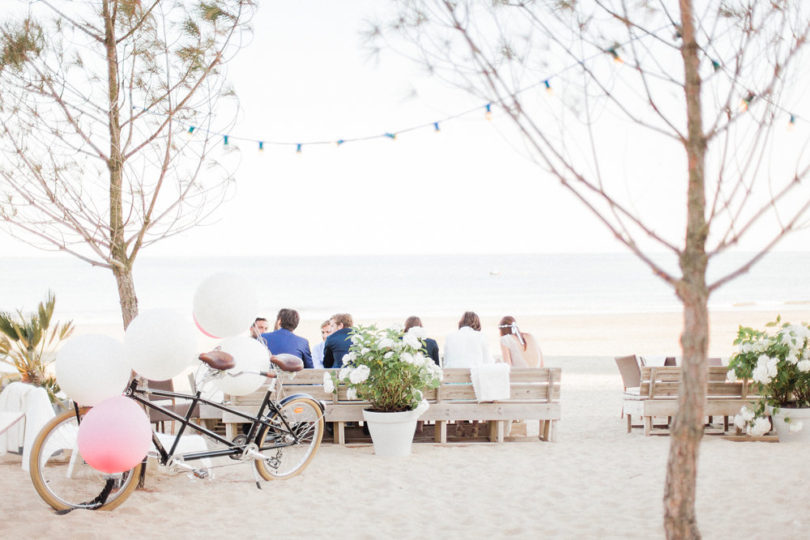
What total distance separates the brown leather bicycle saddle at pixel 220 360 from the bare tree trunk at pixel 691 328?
271 centimetres

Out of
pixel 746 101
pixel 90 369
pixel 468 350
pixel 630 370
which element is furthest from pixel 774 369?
pixel 90 369

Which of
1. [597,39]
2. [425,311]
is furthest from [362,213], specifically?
[597,39]

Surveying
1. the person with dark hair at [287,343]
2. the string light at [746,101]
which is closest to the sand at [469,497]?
the person with dark hair at [287,343]

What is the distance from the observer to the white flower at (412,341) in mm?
5820

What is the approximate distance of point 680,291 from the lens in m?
2.74

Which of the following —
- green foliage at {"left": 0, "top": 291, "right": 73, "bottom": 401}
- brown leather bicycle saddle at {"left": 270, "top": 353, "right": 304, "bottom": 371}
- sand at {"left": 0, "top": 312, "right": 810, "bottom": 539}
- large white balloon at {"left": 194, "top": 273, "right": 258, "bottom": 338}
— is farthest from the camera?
green foliage at {"left": 0, "top": 291, "right": 73, "bottom": 401}

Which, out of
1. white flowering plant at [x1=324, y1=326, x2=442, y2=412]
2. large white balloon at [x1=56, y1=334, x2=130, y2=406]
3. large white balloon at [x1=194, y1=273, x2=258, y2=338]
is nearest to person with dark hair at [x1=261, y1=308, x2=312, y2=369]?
white flowering plant at [x1=324, y1=326, x2=442, y2=412]

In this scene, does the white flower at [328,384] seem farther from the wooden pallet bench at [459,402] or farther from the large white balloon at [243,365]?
the large white balloon at [243,365]

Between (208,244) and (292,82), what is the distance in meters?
71.5

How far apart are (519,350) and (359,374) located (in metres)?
2.16

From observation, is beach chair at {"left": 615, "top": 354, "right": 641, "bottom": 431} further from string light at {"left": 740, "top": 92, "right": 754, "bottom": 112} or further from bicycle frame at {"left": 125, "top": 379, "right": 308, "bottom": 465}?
string light at {"left": 740, "top": 92, "right": 754, "bottom": 112}

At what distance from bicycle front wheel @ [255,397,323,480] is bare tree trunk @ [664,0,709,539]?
2.97 metres

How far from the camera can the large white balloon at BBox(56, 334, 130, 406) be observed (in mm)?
3938

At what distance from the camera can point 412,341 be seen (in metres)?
5.84
